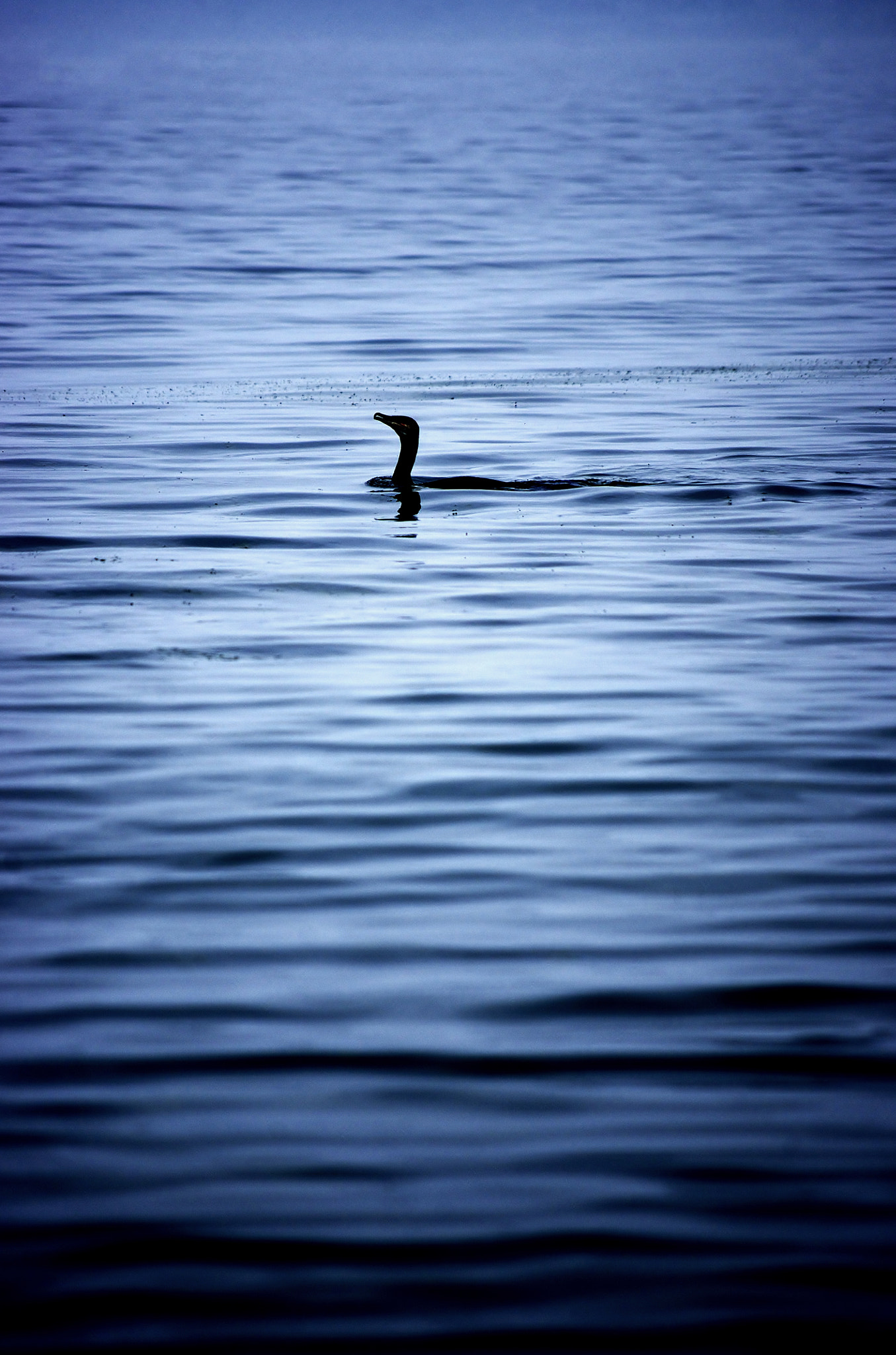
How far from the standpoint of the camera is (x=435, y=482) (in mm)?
14078

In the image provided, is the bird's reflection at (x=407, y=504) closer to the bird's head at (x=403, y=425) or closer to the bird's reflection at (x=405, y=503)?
the bird's reflection at (x=405, y=503)

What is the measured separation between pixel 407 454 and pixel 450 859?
279 inches

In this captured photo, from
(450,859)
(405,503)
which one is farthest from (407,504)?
(450,859)

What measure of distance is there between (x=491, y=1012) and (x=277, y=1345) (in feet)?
5.35

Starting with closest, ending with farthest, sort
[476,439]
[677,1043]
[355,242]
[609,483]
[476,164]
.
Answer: [677,1043], [609,483], [476,439], [355,242], [476,164]

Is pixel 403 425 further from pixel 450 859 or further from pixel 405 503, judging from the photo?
pixel 450 859

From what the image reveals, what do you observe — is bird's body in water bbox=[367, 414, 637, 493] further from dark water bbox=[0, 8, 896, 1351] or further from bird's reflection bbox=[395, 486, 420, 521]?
dark water bbox=[0, 8, 896, 1351]

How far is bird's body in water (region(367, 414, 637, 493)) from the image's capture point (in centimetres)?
1358

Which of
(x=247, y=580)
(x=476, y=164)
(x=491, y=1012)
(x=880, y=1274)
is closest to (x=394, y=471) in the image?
(x=247, y=580)

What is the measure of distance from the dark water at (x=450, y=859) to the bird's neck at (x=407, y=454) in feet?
0.91

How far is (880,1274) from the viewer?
4449 mm

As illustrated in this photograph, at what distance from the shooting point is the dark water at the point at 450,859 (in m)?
4.54

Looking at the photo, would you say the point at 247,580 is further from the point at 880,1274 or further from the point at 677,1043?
the point at 880,1274

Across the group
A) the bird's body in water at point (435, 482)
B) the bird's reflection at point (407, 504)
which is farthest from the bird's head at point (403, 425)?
the bird's reflection at point (407, 504)
